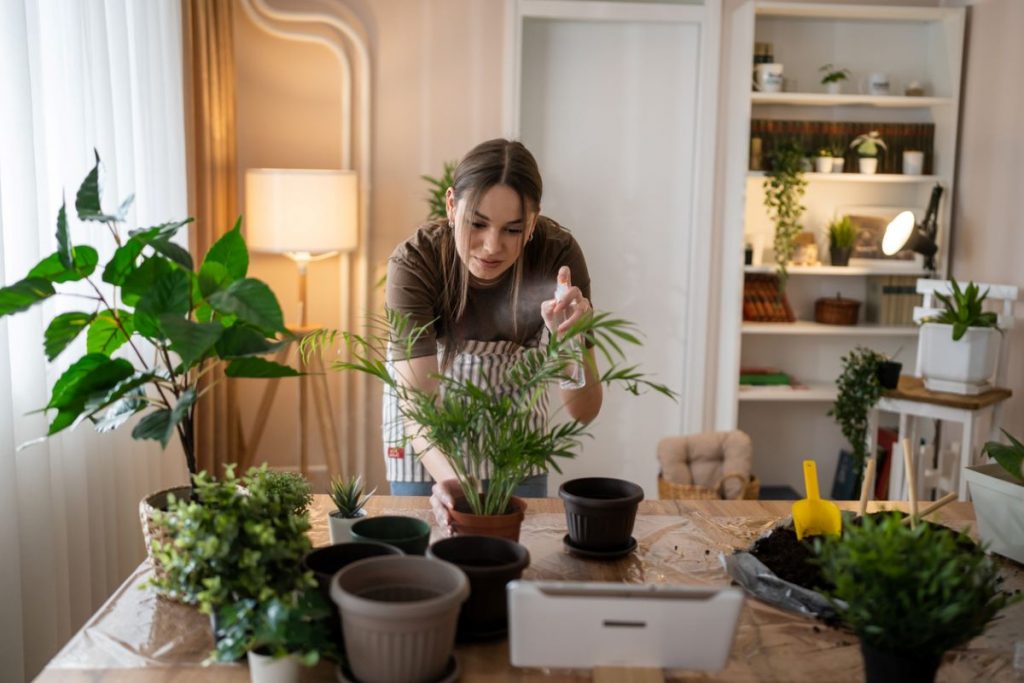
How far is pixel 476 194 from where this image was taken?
1960 mm

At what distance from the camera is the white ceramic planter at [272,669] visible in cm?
123

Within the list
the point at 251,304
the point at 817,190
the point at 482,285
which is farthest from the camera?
the point at 817,190

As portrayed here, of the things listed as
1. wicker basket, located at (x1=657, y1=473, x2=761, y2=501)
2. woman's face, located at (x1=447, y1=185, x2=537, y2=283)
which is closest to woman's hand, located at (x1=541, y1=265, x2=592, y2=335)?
woman's face, located at (x1=447, y1=185, x2=537, y2=283)

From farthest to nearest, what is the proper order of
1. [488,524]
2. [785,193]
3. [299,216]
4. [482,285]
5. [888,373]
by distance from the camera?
[785,193] → [299,216] → [888,373] → [482,285] → [488,524]

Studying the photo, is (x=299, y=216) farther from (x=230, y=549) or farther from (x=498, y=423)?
(x=230, y=549)

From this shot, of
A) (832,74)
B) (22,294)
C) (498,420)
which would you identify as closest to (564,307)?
(498,420)

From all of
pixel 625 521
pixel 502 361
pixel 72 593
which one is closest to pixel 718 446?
pixel 502 361

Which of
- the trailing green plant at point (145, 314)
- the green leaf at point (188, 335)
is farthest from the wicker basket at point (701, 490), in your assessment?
the green leaf at point (188, 335)

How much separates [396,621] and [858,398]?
3.10 metres

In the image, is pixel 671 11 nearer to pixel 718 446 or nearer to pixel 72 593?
pixel 718 446

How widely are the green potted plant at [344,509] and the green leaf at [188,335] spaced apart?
48cm

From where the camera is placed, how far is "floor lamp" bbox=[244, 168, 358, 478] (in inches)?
148

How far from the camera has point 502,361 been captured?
7.23ft

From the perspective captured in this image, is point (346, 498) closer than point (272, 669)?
No
